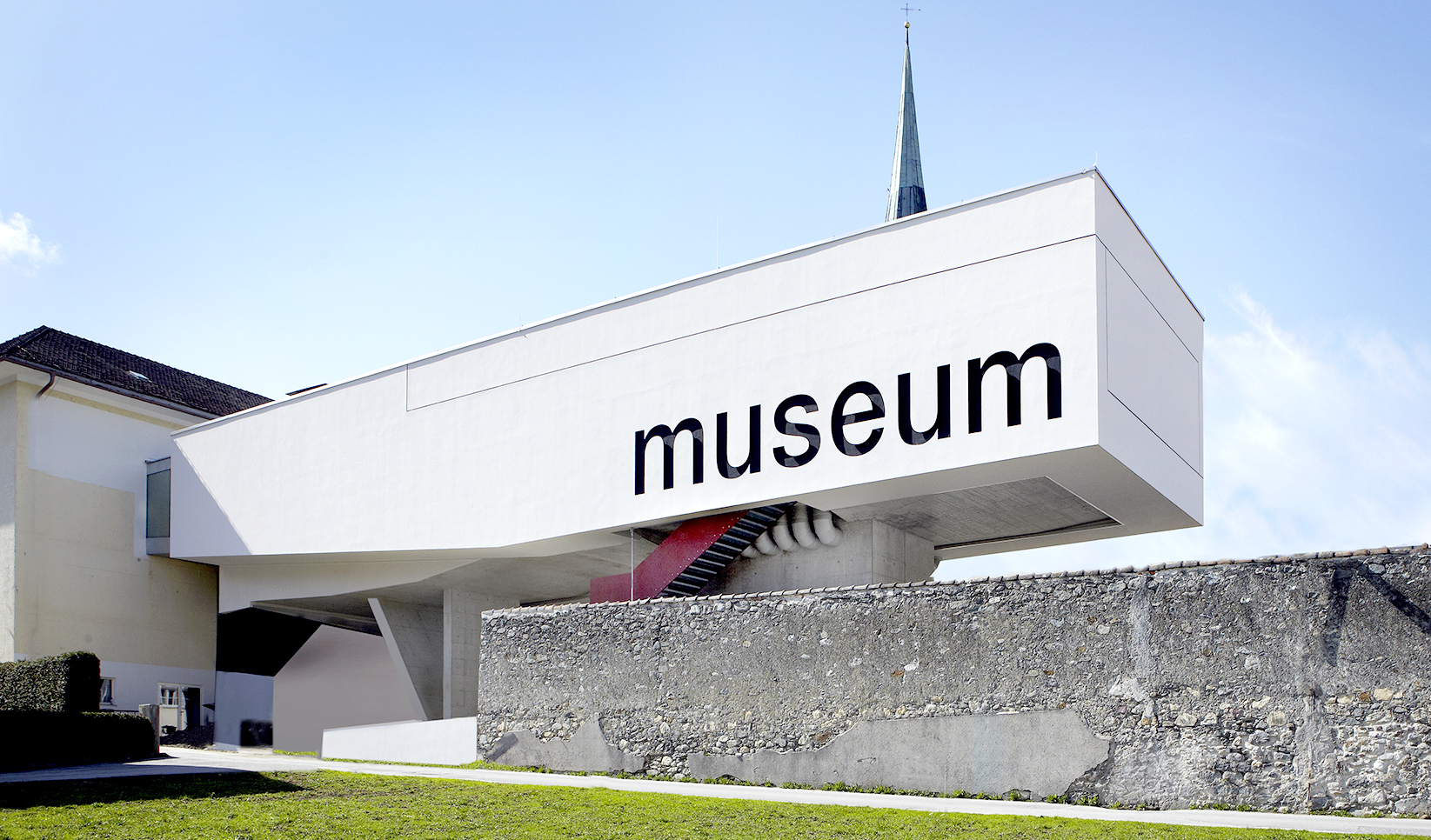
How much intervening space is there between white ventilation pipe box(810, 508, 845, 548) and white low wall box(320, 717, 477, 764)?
7536 millimetres

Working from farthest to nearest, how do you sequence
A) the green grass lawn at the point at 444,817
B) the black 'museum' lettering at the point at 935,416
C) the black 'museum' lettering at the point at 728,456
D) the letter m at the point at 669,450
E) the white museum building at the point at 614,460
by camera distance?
the letter m at the point at 669,450, the black 'museum' lettering at the point at 728,456, the black 'museum' lettering at the point at 935,416, the white museum building at the point at 614,460, the green grass lawn at the point at 444,817

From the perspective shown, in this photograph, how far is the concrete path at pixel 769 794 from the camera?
514 inches

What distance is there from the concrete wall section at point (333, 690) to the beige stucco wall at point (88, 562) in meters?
3.04

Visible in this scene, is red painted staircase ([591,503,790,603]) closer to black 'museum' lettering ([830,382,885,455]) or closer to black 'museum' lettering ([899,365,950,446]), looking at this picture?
black 'museum' lettering ([830,382,885,455])

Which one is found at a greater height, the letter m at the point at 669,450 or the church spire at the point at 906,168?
the church spire at the point at 906,168

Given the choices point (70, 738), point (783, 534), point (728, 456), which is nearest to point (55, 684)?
point (70, 738)

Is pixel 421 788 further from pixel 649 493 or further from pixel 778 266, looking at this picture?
pixel 778 266

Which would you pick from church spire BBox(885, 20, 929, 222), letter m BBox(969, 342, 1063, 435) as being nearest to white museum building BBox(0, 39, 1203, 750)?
letter m BBox(969, 342, 1063, 435)

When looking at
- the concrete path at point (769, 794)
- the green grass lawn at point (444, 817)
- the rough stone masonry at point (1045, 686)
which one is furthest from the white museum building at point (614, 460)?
the green grass lawn at point (444, 817)

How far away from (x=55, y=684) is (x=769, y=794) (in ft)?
52.5

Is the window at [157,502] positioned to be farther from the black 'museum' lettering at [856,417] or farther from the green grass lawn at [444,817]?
the black 'museum' lettering at [856,417]

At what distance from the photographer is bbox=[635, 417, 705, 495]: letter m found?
23984mm

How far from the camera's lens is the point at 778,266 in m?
23.5

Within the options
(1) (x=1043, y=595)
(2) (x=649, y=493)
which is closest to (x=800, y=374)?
(2) (x=649, y=493)
